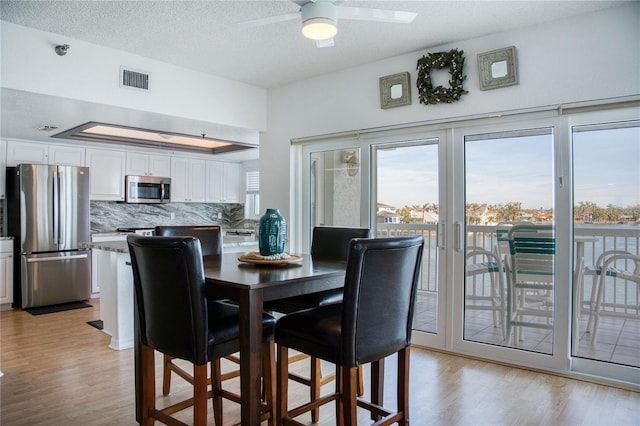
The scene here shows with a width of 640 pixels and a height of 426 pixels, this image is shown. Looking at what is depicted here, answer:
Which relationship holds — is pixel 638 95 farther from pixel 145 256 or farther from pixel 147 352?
pixel 147 352

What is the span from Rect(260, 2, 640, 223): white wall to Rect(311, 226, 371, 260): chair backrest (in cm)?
129

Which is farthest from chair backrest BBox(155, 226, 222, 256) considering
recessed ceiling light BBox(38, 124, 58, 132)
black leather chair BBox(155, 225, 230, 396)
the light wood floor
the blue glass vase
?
recessed ceiling light BBox(38, 124, 58, 132)

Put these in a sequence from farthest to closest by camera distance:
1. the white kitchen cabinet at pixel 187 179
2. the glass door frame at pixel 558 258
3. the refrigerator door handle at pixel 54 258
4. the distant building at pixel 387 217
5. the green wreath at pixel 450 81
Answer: the white kitchen cabinet at pixel 187 179 < the refrigerator door handle at pixel 54 258 < the distant building at pixel 387 217 < the green wreath at pixel 450 81 < the glass door frame at pixel 558 258

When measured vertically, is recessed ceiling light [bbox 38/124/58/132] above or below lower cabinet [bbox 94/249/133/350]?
above

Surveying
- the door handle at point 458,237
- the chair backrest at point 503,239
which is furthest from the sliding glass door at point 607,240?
the door handle at point 458,237

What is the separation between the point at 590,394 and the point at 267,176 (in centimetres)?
339

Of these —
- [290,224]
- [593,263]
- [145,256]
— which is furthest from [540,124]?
[145,256]

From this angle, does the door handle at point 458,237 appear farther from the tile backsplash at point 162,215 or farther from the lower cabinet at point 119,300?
the tile backsplash at point 162,215

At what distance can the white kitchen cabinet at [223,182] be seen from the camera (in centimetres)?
696

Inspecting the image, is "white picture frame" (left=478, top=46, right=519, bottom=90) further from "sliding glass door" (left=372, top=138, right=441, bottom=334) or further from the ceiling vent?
the ceiling vent

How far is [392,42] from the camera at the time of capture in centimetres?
331

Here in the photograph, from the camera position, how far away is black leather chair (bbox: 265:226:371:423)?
2.42 metres

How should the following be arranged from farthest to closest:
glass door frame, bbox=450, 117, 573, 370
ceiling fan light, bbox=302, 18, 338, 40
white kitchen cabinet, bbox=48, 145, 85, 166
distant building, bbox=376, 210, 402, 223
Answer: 1. white kitchen cabinet, bbox=48, 145, 85, 166
2. distant building, bbox=376, 210, 402, 223
3. glass door frame, bbox=450, 117, 573, 370
4. ceiling fan light, bbox=302, 18, 338, 40

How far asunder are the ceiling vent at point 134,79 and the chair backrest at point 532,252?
324 cm
